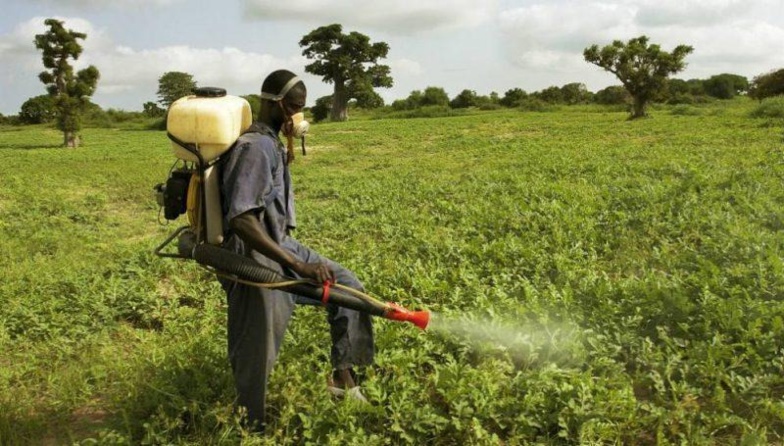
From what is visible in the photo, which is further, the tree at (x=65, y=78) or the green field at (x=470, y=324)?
the tree at (x=65, y=78)

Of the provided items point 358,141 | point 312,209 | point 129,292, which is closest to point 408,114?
point 358,141

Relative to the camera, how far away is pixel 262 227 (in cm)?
308

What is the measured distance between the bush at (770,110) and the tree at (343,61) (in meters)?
30.7

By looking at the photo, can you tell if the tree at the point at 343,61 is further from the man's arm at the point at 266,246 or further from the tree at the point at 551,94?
the man's arm at the point at 266,246

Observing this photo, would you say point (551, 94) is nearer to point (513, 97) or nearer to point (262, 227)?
point (513, 97)

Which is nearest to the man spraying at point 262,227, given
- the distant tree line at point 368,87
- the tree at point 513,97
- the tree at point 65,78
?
the distant tree line at point 368,87

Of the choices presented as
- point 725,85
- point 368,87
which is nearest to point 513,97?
point 368,87

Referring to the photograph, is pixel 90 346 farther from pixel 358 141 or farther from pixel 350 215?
pixel 358 141

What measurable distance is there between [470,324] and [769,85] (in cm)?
4008

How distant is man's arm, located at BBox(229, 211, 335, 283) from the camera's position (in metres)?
2.90

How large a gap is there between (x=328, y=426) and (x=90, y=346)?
8.91 ft

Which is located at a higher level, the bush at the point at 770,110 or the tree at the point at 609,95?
the tree at the point at 609,95

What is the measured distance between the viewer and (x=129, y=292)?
5.96m

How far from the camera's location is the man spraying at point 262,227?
115 inches
